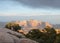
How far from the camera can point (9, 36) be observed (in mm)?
5645

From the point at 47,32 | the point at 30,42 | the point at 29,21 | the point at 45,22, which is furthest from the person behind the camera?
the point at 29,21

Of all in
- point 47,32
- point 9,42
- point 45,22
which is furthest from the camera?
point 45,22

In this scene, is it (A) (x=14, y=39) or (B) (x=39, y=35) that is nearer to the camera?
(A) (x=14, y=39)

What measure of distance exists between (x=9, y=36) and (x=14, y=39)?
17 centimetres

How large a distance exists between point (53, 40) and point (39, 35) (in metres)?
0.80

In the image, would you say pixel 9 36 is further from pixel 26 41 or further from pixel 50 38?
pixel 50 38

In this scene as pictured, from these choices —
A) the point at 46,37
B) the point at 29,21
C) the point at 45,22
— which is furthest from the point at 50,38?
the point at 29,21

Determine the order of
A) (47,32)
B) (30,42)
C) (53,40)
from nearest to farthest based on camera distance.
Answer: (30,42), (53,40), (47,32)

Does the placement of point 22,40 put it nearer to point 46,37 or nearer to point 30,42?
point 30,42

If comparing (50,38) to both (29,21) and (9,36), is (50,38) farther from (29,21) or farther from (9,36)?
(29,21)

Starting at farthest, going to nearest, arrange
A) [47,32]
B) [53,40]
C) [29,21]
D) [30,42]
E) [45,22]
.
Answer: [29,21], [45,22], [47,32], [53,40], [30,42]

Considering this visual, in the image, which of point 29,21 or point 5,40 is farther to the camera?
point 29,21

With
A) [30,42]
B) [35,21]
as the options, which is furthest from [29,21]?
[30,42]

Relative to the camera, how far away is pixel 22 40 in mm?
5723
